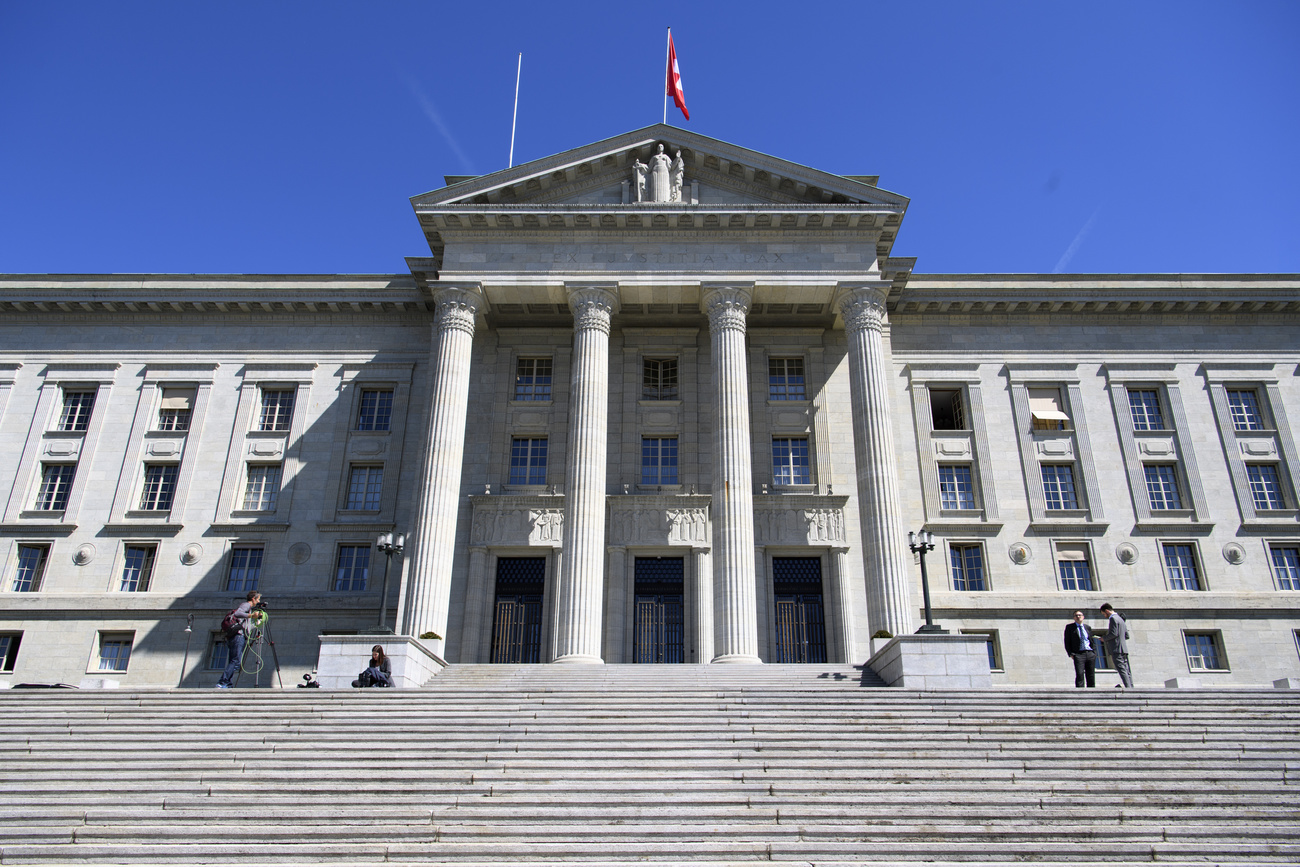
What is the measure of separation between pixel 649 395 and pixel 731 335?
5210mm

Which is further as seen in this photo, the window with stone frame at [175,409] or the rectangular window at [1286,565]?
the window with stone frame at [175,409]

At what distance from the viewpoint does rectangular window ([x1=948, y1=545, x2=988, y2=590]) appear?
31688 mm

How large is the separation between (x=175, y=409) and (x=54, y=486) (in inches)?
205

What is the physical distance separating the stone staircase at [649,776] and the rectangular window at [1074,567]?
12.7 m

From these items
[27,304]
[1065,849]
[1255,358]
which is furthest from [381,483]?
[1255,358]

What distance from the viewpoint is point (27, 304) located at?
36406 millimetres

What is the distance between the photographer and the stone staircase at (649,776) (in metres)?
12.0

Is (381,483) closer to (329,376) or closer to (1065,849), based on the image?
(329,376)

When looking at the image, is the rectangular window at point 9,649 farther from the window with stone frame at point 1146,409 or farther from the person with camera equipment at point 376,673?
the window with stone frame at point 1146,409

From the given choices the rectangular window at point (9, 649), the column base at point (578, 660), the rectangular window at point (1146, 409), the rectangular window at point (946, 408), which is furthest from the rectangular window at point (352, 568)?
the rectangular window at point (1146, 409)

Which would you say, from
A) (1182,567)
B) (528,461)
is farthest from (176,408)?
(1182,567)

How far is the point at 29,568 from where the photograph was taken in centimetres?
3291

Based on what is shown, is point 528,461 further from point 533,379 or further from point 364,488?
point 364,488

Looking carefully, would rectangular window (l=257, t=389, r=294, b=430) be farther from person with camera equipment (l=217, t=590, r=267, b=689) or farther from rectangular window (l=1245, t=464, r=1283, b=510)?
rectangular window (l=1245, t=464, r=1283, b=510)
